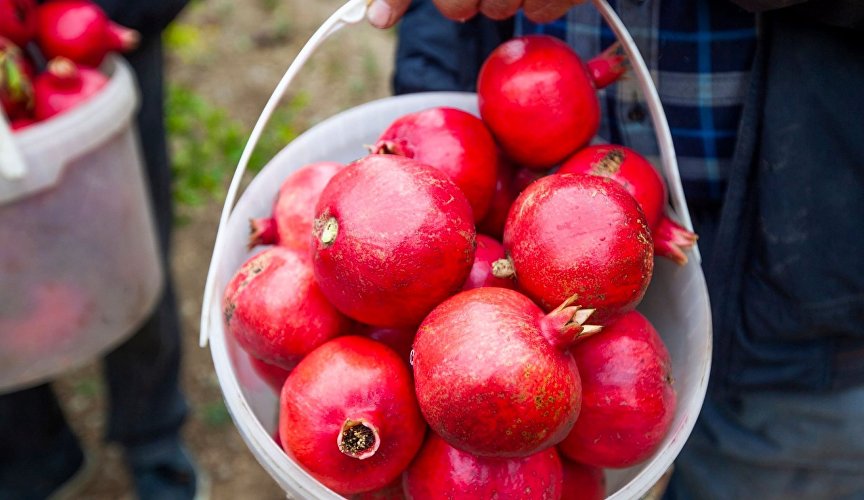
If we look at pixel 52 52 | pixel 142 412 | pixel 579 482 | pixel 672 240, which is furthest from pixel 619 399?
pixel 142 412

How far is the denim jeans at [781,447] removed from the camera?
1.31 meters

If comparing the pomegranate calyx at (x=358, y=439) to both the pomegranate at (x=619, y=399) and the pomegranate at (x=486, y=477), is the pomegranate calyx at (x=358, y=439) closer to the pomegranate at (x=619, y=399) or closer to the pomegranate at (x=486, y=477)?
the pomegranate at (x=486, y=477)

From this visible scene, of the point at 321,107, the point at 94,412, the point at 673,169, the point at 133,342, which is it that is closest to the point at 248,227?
the point at 673,169

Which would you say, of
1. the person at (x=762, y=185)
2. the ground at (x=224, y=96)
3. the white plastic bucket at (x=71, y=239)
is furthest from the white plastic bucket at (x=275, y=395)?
the ground at (x=224, y=96)

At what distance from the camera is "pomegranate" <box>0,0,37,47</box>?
160 cm

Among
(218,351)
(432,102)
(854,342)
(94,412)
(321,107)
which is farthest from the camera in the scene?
(321,107)

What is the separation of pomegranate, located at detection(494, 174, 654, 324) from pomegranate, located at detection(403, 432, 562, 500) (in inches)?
7.9

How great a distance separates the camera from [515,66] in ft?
3.69

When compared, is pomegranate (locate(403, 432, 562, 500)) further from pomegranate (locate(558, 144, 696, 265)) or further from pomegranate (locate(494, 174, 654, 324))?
pomegranate (locate(558, 144, 696, 265))

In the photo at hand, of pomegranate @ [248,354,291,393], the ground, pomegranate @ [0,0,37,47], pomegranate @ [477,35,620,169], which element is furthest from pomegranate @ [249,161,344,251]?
the ground

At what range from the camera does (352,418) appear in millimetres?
903

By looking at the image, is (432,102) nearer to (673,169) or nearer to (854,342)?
(673,169)

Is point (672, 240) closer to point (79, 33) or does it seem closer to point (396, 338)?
point (396, 338)

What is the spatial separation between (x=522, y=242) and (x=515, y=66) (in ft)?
1.06
